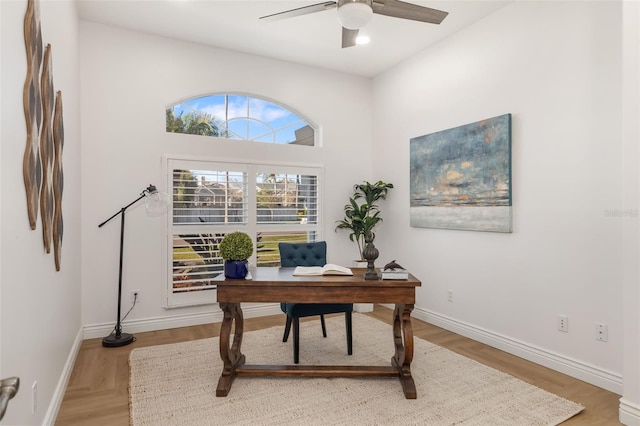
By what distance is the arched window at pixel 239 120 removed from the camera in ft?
13.9

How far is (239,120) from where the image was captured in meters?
4.50

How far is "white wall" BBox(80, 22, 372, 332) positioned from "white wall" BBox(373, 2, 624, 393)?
2.30 metres

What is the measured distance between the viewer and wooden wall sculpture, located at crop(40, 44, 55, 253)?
75.4 inches

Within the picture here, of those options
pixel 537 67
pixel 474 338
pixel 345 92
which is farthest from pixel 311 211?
pixel 537 67

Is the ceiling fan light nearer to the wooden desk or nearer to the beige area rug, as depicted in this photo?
the wooden desk

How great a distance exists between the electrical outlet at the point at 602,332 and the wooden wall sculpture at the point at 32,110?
3553 millimetres

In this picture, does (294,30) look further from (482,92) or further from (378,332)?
(378,332)

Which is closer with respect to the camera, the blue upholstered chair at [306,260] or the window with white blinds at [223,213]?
the blue upholstered chair at [306,260]

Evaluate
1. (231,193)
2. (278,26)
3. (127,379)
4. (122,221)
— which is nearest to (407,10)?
(278,26)

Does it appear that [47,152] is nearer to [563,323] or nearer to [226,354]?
[226,354]

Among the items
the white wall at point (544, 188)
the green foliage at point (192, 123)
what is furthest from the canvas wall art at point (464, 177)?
the green foliage at point (192, 123)

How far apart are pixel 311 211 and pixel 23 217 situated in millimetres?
3474

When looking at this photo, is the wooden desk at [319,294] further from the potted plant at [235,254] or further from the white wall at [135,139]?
the white wall at [135,139]

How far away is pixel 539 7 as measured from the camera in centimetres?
310
